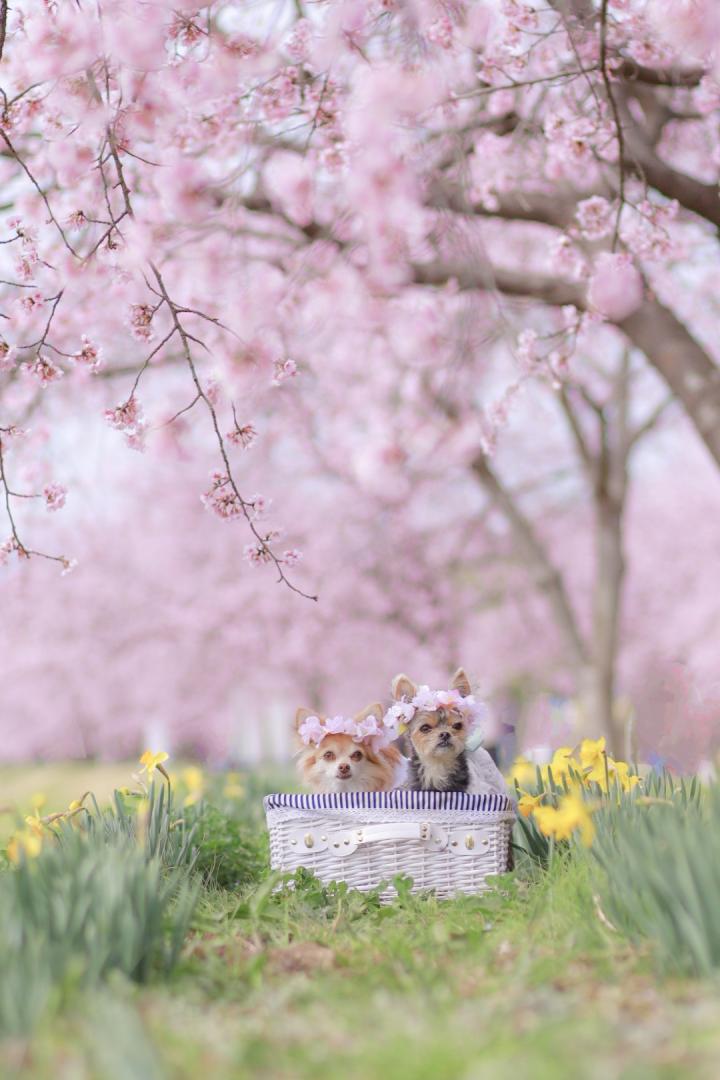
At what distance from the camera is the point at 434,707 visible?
13.8ft

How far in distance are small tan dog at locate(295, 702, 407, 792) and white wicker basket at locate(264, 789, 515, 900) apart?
8.7 inches

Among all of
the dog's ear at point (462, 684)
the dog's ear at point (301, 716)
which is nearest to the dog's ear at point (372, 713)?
the dog's ear at point (301, 716)

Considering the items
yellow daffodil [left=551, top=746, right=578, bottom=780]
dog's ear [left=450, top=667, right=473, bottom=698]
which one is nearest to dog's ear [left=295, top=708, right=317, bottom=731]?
dog's ear [left=450, top=667, right=473, bottom=698]

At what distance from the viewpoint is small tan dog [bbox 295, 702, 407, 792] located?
4.29m

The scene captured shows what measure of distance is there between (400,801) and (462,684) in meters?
0.63

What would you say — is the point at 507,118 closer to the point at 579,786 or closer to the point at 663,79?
the point at 663,79

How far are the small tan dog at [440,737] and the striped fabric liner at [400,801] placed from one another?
0.59 ft

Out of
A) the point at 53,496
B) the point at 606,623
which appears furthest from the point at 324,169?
the point at 606,623

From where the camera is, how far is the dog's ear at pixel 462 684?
4500 millimetres

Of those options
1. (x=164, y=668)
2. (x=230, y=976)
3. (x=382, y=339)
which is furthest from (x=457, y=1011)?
(x=164, y=668)

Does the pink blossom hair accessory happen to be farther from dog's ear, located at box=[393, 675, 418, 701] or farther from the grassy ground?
the grassy ground

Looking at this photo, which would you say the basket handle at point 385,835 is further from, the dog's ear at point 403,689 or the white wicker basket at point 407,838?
the dog's ear at point 403,689

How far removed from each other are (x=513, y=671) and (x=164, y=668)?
569cm

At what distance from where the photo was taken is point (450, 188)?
6.57 meters
